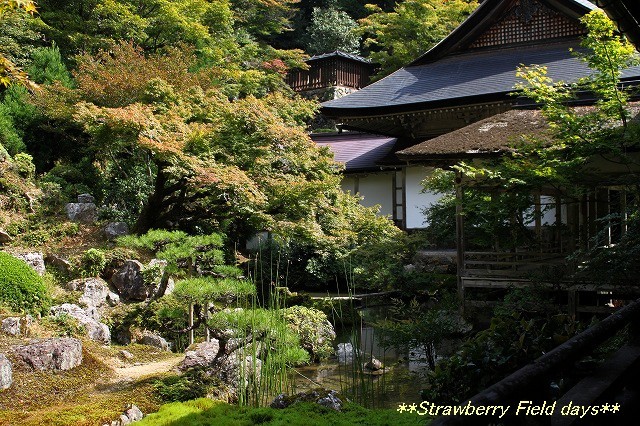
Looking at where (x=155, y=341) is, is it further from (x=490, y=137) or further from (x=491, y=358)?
(x=491, y=358)

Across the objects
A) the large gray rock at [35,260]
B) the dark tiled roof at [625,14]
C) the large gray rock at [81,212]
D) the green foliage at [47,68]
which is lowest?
the large gray rock at [35,260]

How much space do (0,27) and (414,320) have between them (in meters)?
12.6

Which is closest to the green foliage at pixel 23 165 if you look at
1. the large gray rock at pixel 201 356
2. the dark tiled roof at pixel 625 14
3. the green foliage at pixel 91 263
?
the green foliage at pixel 91 263

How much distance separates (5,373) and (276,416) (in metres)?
2.99

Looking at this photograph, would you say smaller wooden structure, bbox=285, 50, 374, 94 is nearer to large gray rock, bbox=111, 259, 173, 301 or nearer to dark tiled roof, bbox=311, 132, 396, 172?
dark tiled roof, bbox=311, 132, 396, 172

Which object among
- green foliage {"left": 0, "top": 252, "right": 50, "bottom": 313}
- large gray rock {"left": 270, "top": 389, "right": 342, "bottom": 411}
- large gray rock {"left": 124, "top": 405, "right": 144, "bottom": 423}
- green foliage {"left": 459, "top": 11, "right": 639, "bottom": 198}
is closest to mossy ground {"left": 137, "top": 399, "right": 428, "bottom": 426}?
large gray rock {"left": 270, "top": 389, "right": 342, "bottom": 411}

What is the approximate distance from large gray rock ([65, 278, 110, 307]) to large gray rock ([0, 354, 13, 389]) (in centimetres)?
317

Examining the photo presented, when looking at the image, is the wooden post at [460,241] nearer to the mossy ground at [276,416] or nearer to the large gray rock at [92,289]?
the mossy ground at [276,416]

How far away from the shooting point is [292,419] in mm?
3596

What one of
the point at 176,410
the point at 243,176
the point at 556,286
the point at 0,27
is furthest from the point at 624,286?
the point at 0,27

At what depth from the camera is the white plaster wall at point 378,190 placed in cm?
1488

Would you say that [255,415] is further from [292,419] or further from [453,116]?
[453,116]

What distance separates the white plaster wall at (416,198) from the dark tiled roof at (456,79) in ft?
6.13

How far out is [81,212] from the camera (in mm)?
11148
